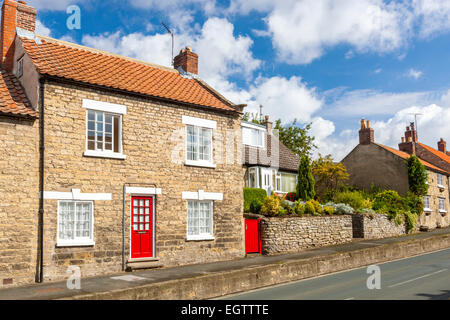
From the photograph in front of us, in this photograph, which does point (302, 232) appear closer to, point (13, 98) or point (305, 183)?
point (305, 183)

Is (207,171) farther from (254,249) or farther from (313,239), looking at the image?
(313,239)

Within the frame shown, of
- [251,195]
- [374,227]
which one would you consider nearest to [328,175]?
[374,227]

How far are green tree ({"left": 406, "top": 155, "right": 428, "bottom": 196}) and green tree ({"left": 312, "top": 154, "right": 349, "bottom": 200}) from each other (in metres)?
4.98

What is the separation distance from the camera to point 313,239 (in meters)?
21.7

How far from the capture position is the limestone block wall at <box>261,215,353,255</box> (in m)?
19.6

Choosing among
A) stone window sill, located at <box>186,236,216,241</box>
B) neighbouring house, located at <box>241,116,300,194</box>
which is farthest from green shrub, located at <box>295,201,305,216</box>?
neighbouring house, located at <box>241,116,300,194</box>

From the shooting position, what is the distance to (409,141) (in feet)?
140

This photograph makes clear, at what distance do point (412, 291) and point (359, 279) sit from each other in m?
2.77

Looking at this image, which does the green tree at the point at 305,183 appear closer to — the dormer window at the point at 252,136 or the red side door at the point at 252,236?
the dormer window at the point at 252,136

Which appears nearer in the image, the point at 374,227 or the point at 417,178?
the point at 374,227

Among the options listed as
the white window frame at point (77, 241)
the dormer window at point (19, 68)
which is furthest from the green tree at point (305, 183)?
the dormer window at point (19, 68)

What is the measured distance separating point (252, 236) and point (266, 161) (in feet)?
46.4
